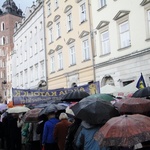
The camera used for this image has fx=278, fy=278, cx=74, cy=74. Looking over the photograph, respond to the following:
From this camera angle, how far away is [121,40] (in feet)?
57.4

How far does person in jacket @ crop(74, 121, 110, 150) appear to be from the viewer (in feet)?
14.6

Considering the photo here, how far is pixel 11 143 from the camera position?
962 centimetres

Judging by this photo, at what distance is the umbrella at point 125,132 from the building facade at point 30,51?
25.5 m

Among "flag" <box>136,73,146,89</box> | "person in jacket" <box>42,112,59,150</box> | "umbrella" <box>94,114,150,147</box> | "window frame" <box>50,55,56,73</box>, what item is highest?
"window frame" <box>50,55,56,73</box>

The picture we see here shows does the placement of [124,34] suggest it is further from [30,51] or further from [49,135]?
[30,51]

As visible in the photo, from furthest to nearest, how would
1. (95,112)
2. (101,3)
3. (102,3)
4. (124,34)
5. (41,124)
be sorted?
(101,3), (102,3), (124,34), (41,124), (95,112)

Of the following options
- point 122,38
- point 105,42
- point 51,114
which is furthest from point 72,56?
point 51,114

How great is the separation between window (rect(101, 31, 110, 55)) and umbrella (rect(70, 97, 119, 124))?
13858mm

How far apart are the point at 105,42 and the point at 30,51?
Result: 1734 centimetres

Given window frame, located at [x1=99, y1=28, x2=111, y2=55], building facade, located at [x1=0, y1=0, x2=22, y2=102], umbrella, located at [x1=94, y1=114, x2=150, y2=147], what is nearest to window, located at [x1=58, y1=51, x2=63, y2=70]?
window frame, located at [x1=99, y1=28, x2=111, y2=55]

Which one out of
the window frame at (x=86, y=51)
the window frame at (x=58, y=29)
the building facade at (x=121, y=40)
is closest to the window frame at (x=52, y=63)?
the window frame at (x=58, y=29)

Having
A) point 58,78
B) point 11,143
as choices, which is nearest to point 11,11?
point 58,78

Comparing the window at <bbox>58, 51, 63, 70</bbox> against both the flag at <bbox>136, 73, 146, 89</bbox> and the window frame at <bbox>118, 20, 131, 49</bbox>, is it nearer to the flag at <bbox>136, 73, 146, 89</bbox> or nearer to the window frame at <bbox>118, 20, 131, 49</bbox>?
the window frame at <bbox>118, 20, 131, 49</bbox>

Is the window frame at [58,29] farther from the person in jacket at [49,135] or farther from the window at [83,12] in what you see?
the person in jacket at [49,135]
